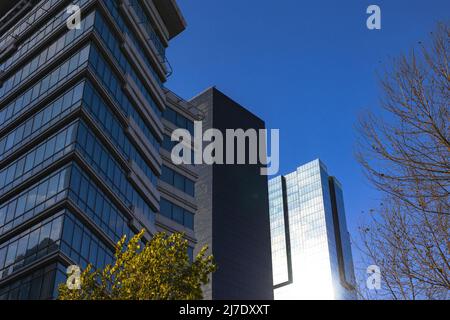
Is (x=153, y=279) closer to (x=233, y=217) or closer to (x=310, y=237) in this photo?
(x=233, y=217)

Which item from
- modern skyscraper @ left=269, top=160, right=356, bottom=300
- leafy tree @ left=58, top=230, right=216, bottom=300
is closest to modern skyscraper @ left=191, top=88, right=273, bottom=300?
modern skyscraper @ left=269, top=160, right=356, bottom=300

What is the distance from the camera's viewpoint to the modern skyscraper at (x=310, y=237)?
15725 cm

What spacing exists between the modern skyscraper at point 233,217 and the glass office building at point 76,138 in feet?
171

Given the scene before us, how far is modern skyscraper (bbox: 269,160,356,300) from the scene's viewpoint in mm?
157250

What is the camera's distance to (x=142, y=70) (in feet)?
156

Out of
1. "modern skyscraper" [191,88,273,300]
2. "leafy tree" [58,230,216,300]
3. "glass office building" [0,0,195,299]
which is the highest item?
"modern skyscraper" [191,88,273,300]

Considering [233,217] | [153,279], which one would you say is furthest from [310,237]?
[153,279]

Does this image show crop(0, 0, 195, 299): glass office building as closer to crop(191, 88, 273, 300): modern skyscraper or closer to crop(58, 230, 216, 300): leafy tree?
crop(58, 230, 216, 300): leafy tree

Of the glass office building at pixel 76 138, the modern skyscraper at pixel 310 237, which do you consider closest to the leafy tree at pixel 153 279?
the glass office building at pixel 76 138

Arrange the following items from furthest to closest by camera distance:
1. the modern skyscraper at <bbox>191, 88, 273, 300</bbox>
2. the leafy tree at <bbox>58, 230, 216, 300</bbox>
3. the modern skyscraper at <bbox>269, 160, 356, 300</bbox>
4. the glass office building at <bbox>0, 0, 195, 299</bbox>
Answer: the modern skyscraper at <bbox>269, 160, 356, 300</bbox>
the modern skyscraper at <bbox>191, 88, 273, 300</bbox>
the glass office building at <bbox>0, 0, 195, 299</bbox>
the leafy tree at <bbox>58, 230, 216, 300</bbox>

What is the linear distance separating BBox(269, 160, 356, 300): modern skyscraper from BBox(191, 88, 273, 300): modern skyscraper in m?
44.8
